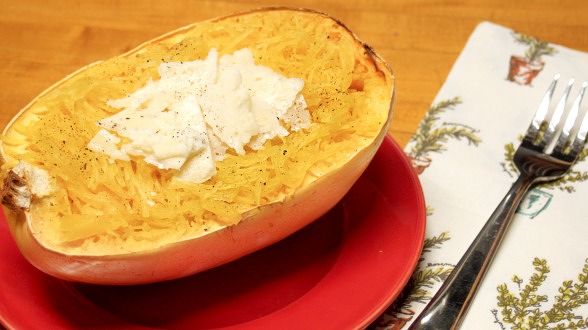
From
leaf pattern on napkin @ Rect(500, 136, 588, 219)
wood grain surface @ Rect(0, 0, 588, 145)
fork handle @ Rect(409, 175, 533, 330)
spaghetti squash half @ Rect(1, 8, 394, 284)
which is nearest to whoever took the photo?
spaghetti squash half @ Rect(1, 8, 394, 284)

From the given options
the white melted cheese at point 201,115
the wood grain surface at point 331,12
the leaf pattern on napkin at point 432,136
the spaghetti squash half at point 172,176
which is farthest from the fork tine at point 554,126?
the white melted cheese at point 201,115

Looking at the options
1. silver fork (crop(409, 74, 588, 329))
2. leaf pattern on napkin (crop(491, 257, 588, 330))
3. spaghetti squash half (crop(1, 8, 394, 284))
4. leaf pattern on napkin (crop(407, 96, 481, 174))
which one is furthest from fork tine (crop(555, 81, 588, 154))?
spaghetti squash half (crop(1, 8, 394, 284))

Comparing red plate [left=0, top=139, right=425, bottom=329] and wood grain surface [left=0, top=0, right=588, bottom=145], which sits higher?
wood grain surface [left=0, top=0, right=588, bottom=145]

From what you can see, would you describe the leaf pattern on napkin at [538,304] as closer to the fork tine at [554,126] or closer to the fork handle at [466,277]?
the fork handle at [466,277]

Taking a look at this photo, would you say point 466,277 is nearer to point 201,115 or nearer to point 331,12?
point 201,115

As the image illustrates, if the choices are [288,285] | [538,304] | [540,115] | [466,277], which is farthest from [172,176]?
[540,115]

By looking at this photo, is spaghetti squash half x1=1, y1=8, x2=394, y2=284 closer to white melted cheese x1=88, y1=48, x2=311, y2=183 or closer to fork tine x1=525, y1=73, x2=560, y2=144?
white melted cheese x1=88, y1=48, x2=311, y2=183
